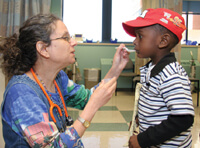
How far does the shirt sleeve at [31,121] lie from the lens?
0.78 metres

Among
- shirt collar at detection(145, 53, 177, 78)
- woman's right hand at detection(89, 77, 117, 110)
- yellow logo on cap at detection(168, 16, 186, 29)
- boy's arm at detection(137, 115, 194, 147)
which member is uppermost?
yellow logo on cap at detection(168, 16, 186, 29)

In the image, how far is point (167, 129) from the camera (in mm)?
840

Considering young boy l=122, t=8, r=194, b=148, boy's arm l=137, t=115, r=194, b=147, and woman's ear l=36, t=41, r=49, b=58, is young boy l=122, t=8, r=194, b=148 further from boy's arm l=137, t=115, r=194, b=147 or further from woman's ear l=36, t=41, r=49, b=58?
woman's ear l=36, t=41, r=49, b=58

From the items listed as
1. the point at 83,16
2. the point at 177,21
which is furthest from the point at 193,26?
the point at 177,21

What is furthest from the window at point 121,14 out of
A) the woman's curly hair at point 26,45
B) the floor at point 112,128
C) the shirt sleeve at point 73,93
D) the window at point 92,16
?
the woman's curly hair at point 26,45

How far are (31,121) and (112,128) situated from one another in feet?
6.13

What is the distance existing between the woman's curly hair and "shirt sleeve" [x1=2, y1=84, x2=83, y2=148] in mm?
166

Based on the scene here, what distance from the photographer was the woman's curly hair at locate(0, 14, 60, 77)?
96 cm

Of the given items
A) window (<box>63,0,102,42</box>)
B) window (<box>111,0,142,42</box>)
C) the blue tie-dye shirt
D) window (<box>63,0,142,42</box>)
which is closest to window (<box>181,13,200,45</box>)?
window (<box>111,0,142,42</box>)

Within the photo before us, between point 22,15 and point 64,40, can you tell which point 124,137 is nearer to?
point 64,40

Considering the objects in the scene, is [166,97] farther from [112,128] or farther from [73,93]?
[112,128]

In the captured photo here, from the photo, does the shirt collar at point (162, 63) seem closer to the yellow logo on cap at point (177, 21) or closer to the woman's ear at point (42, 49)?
the yellow logo on cap at point (177, 21)

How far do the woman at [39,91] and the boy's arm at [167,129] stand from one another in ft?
0.79

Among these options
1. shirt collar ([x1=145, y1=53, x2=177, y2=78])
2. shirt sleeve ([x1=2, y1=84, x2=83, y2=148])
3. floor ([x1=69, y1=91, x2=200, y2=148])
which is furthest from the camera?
floor ([x1=69, y1=91, x2=200, y2=148])
